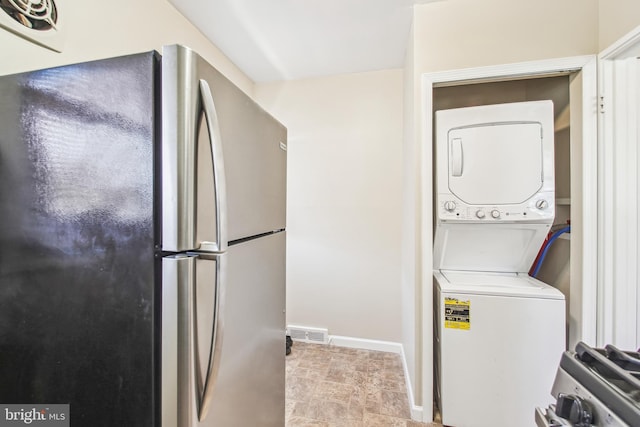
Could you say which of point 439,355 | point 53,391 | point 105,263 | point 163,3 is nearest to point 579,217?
point 439,355

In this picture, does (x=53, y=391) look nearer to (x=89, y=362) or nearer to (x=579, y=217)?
(x=89, y=362)

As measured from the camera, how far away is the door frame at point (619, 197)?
135 cm

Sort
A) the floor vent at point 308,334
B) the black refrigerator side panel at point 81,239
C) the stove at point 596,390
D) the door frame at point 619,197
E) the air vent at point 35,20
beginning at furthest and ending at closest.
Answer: the floor vent at point 308,334 → the door frame at point 619,197 → the air vent at point 35,20 → the black refrigerator side panel at point 81,239 → the stove at point 596,390

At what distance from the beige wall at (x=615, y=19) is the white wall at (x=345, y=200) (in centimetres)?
132

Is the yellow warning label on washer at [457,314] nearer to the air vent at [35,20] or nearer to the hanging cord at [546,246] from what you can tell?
the hanging cord at [546,246]

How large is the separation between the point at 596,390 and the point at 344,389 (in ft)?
5.54

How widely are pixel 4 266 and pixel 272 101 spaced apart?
97.9 inches

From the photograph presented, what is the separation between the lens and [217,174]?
2.29 feet

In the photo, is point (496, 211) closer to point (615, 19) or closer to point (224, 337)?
point (615, 19)

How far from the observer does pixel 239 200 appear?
0.85 meters

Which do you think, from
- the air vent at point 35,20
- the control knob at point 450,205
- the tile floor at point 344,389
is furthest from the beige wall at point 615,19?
the air vent at point 35,20

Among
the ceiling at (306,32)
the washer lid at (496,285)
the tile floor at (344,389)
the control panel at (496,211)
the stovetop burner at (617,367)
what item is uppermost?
the ceiling at (306,32)

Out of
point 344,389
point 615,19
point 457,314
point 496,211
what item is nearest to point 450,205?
point 496,211

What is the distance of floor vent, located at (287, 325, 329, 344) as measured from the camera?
2.59 m
